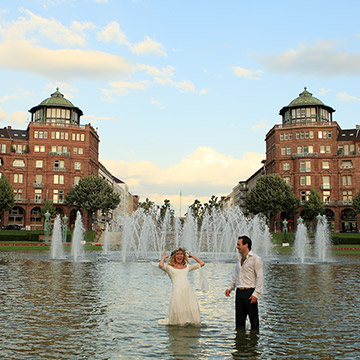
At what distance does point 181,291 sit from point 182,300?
0.25 metres

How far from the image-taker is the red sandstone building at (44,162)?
94250 mm

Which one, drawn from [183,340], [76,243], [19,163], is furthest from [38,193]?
[183,340]

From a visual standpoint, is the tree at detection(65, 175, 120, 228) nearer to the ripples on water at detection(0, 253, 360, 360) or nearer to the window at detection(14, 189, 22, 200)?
the window at detection(14, 189, 22, 200)

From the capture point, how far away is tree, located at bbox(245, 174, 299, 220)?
86.4 meters

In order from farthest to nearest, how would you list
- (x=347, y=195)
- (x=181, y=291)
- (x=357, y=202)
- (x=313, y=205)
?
1. (x=347, y=195)
2. (x=313, y=205)
3. (x=357, y=202)
4. (x=181, y=291)

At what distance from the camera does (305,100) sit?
101250 millimetres

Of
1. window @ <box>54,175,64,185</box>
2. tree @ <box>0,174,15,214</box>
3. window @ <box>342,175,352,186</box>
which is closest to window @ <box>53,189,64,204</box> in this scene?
window @ <box>54,175,64,185</box>

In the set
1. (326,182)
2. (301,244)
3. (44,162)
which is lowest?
(301,244)

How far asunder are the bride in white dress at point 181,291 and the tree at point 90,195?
260ft

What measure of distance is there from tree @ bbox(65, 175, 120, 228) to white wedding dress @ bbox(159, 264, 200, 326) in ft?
260

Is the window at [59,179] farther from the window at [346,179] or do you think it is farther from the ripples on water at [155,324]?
the ripples on water at [155,324]

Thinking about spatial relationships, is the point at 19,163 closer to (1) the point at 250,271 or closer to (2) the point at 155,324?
(2) the point at 155,324

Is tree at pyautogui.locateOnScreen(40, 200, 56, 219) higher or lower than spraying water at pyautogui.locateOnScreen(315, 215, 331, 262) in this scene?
higher

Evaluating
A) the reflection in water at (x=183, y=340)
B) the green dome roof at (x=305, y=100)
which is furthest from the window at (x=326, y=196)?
the reflection in water at (x=183, y=340)
